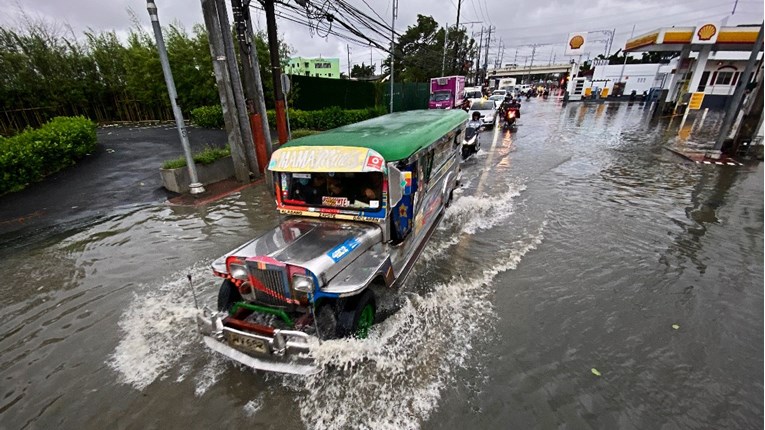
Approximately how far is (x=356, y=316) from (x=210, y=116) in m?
16.5

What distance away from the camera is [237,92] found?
340 inches

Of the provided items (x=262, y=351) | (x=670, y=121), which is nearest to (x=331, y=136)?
(x=262, y=351)

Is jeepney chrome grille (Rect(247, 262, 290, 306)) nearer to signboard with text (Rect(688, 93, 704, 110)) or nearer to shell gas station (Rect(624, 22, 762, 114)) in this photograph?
shell gas station (Rect(624, 22, 762, 114))

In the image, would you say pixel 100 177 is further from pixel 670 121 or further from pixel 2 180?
pixel 670 121

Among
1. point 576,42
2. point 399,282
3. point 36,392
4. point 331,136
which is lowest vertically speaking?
point 36,392

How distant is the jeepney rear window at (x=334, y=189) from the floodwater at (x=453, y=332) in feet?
5.15

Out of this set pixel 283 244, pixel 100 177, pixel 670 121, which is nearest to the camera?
pixel 283 244

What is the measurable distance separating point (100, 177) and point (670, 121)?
29.9 meters

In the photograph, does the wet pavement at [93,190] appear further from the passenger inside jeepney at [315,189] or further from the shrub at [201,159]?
the passenger inside jeepney at [315,189]

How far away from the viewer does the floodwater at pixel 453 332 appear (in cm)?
298

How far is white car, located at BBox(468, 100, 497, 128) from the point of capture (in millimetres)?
18500

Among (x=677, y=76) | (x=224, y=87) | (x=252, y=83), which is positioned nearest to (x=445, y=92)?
(x=677, y=76)

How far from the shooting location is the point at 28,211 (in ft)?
23.3

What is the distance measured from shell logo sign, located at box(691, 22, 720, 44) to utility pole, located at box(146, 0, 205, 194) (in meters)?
30.2
